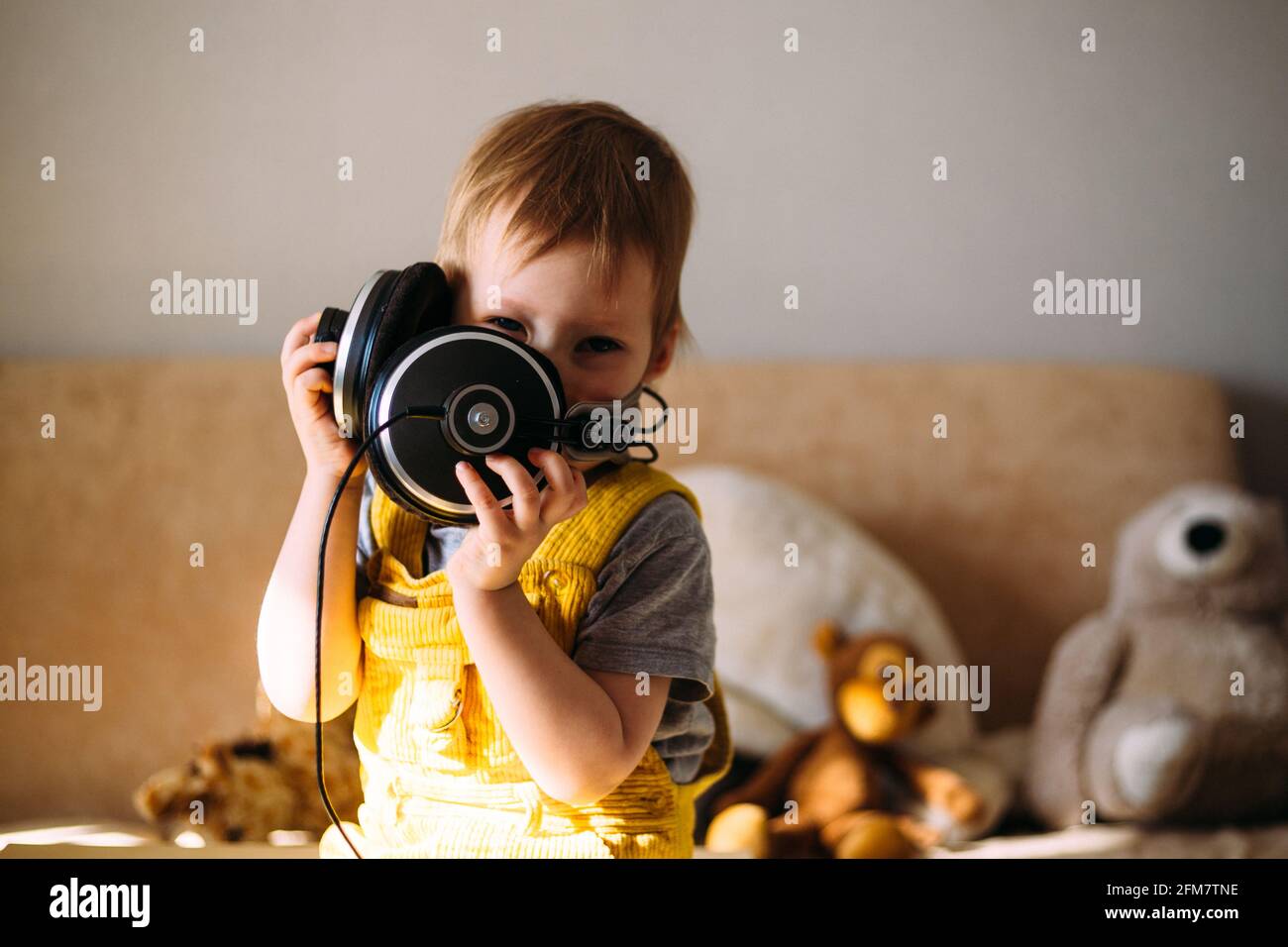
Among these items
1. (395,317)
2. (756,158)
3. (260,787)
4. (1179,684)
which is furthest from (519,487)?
(1179,684)

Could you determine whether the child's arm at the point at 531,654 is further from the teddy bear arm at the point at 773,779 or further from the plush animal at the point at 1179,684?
the plush animal at the point at 1179,684

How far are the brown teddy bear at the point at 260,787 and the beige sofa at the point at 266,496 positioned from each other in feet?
0.43

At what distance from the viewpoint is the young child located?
2.07 feet

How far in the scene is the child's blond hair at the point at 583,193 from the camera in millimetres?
663

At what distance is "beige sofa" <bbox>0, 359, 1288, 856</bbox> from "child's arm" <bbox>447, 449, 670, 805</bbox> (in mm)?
731

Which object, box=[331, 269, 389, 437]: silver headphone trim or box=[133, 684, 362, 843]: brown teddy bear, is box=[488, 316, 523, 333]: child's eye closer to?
box=[331, 269, 389, 437]: silver headphone trim

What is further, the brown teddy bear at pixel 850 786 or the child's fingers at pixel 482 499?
the brown teddy bear at pixel 850 786

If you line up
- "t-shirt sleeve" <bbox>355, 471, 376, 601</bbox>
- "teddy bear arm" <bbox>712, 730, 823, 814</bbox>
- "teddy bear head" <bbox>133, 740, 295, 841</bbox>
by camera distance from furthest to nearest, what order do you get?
"teddy bear arm" <bbox>712, 730, 823, 814</bbox> < "teddy bear head" <bbox>133, 740, 295, 841</bbox> < "t-shirt sleeve" <bbox>355, 471, 376, 601</bbox>

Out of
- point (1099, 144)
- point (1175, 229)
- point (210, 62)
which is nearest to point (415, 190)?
point (210, 62)

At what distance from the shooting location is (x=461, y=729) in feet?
2.18

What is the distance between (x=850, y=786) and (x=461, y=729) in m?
0.66

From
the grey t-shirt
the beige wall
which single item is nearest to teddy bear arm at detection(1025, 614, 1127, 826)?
the beige wall

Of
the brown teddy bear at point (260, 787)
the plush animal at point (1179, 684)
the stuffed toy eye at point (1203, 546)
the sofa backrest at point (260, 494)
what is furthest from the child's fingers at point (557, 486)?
the stuffed toy eye at point (1203, 546)

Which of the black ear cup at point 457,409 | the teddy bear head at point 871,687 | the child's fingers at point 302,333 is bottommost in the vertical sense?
the teddy bear head at point 871,687
